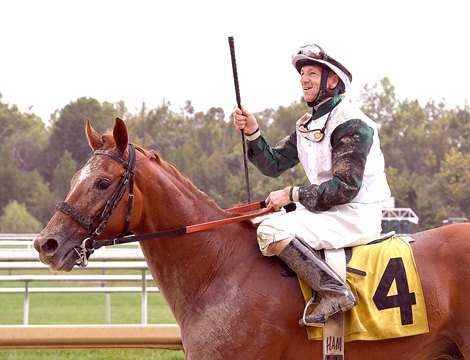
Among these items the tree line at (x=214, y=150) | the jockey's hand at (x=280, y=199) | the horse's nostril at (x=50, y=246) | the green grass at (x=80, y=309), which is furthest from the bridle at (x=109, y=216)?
the tree line at (x=214, y=150)

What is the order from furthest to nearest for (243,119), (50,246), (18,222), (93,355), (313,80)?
(18,222)
(93,355)
(243,119)
(313,80)
(50,246)

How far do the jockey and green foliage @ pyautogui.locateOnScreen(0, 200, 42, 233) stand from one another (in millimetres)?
44869

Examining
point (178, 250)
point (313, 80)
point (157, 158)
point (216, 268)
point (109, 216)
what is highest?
point (313, 80)

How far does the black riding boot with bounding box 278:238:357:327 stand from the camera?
4824mm

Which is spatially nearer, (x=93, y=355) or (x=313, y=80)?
(x=313, y=80)

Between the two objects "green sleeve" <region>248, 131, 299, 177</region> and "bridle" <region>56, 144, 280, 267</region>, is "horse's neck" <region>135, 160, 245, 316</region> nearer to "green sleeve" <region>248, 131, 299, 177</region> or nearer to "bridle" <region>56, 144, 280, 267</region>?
"bridle" <region>56, 144, 280, 267</region>

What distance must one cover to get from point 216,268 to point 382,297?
35.7 inches

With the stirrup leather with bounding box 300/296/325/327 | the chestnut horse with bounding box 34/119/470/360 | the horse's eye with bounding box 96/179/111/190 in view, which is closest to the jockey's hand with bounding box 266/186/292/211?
the chestnut horse with bounding box 34/119/470/360

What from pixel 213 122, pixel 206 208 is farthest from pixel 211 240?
pixel 213 122

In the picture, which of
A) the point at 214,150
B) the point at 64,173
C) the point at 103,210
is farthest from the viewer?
the point at 214,150

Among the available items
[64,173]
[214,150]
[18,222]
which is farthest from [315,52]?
[214,150]

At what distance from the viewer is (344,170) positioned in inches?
193

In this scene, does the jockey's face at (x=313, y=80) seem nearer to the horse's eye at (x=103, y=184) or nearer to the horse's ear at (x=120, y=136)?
the horse's ear at (x=120, y=136)

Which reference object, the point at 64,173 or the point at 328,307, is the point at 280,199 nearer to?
the point at 328,307
